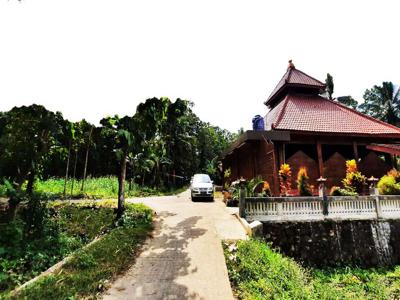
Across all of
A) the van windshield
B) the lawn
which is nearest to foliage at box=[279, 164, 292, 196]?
the van windshield

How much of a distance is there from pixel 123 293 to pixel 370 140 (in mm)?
15604

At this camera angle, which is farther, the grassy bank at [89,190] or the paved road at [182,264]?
the grassy bank at [89,190]

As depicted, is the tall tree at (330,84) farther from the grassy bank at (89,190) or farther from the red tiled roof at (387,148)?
the grassy bank at (89,190)

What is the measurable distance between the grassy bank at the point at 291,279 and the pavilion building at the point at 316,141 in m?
5.23

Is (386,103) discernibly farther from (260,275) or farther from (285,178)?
(260,275)

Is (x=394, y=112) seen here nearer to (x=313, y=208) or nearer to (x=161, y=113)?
(x=313, y=208)

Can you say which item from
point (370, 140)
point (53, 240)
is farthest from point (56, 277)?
point (370, 140)

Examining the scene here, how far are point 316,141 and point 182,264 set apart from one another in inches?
439

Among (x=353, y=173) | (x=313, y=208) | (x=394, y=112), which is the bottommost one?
(x=313, y=208)

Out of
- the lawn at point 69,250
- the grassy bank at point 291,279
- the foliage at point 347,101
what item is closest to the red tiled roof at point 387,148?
the grassy bank at point 291,279

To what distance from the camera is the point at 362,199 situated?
923cm

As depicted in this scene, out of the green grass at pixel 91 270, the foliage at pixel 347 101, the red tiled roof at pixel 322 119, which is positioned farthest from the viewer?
the foliage at pixel 347 101

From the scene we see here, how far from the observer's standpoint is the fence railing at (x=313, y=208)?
8859 mm

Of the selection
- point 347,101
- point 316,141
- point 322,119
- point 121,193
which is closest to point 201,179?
point 316,141
